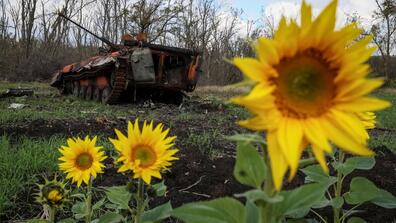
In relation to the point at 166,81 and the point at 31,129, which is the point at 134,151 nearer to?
the point at 31,129

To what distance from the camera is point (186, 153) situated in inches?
175

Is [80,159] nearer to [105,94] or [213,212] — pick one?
[213,212]

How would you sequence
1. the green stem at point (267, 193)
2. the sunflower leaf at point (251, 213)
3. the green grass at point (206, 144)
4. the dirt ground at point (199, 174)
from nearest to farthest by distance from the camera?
the green stem at point (267, 193) → the sunflower leaf at point (251, 213) → the dirt ground at point (199, 174) → the green grass at point (206, 144)

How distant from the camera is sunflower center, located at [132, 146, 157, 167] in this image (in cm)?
138

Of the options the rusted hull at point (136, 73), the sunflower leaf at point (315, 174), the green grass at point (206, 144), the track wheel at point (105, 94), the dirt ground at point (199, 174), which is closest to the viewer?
the sunflower leaf at point (315, 174)

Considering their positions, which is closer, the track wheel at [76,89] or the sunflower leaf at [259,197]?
the sunflower leaf at [259,197]

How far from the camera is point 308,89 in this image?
37.1 inches

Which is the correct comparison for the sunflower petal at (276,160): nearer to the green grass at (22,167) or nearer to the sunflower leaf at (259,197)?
the sunflower leaf at (259,197)

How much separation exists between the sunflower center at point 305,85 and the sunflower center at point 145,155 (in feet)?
1.91

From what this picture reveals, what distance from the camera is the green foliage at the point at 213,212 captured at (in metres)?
1.04

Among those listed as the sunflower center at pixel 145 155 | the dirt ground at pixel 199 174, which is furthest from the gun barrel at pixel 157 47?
the sunflower center at pixel 145 155

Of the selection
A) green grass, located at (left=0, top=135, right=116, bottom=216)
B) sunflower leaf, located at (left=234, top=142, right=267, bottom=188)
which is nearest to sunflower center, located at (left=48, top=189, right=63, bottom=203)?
sunflower leaf, located at (left=234, top=142, right=267, bottom=188)

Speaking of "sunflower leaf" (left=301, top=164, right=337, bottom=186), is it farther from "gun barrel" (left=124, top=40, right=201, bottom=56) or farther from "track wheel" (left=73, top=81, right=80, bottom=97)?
"track wheel" (left=73, top=81, right=80, bottom=97)

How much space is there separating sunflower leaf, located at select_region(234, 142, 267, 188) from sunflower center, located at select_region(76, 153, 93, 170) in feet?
2.61
